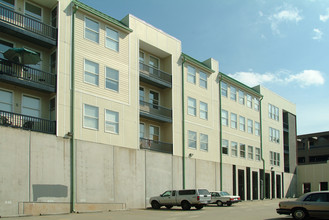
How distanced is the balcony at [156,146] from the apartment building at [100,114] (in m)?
0.12

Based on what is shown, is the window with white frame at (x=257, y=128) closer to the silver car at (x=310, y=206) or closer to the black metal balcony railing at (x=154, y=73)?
the black metal balcony railing at (x=154, y=73)

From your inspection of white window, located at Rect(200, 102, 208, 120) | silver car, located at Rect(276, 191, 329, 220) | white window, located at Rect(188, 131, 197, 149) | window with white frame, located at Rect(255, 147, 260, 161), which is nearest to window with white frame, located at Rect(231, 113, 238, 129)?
white window, located at Rect(200, 102, 208, 120)

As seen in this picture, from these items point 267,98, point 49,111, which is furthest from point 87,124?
point 267,98

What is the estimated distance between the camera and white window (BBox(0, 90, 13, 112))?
20766 mm

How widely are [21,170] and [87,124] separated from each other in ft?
17.7

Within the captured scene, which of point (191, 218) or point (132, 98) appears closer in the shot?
point (191, 218)

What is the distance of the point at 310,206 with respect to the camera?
17469 millimetres

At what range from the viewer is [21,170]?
64.1 ft

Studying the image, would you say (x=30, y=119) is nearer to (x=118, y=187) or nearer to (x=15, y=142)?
(x=15, y=142)

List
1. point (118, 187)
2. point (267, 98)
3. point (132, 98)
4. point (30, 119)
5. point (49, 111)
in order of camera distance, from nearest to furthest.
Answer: point (30, 119) → point (49, 111) → point (118, 187) → point (132, 98) → point (267, 98)

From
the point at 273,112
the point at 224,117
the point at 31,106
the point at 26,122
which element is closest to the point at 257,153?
the point at 273,112

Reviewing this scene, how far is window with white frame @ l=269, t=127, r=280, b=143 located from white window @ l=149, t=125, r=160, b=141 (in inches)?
849

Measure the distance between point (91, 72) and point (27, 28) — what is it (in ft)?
16.0

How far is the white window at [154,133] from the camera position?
30678mm
